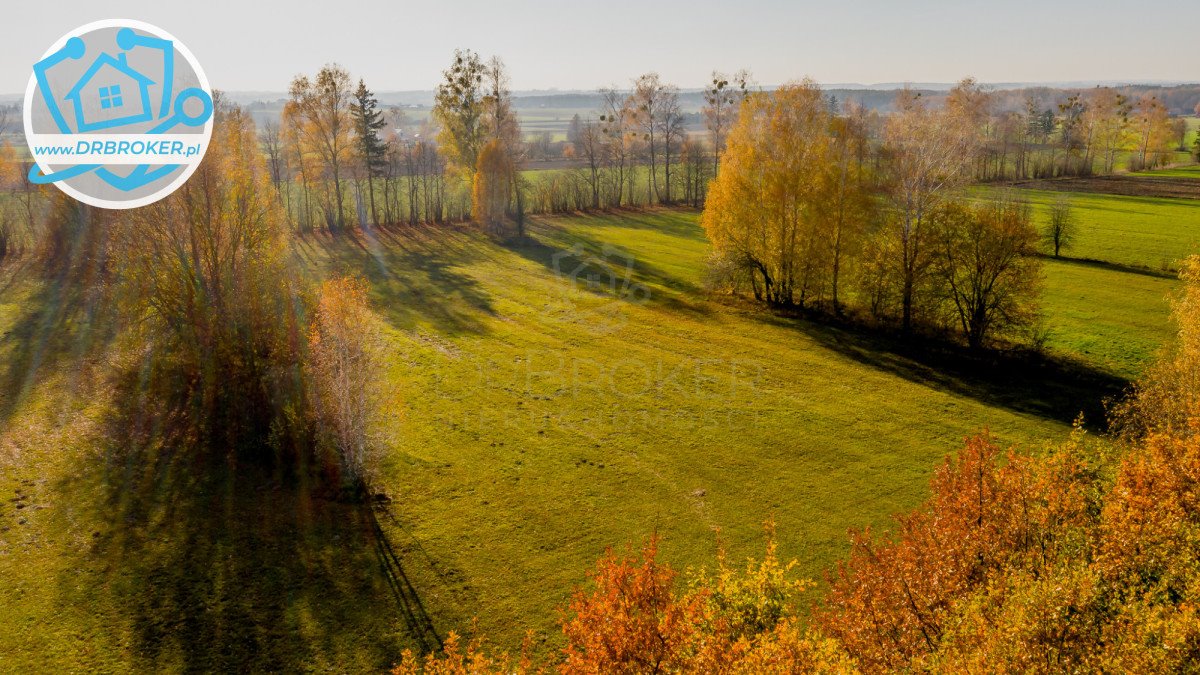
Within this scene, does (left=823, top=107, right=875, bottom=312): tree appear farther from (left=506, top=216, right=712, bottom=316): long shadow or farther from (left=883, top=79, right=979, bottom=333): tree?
(left=506, top=216, right=712, bottom=316): long shadow

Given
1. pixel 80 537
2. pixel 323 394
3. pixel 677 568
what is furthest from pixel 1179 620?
pixel 80 537

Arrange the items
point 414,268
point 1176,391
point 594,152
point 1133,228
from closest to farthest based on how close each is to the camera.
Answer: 1. point 1176,391
2. point 414,268
3. point 1133,228
4. point 594,152

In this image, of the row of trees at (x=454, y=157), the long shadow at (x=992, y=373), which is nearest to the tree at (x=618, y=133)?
the row of trees at (x=454, y=157)

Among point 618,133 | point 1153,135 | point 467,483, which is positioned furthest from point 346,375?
point 1153,135

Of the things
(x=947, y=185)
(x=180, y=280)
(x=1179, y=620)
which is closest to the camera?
(x=1179, y=620)

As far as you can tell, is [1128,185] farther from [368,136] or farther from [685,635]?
[685,635]

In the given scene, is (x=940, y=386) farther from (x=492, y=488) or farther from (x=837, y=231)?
(x=492, y=488)
